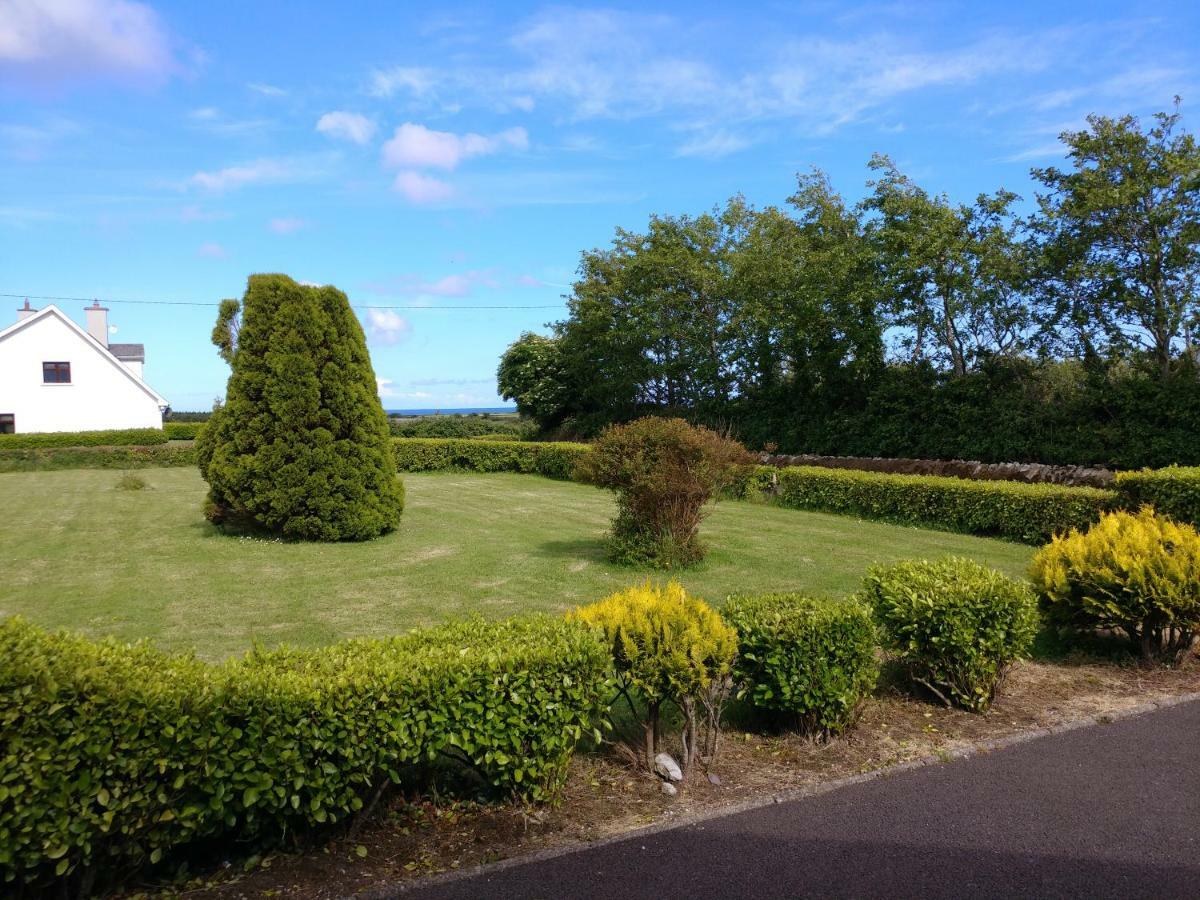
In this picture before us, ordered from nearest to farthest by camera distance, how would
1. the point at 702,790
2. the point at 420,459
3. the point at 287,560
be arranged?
the point at 702,790 → the point at 287,560 → the point at 420,459

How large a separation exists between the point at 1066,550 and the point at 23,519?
53.2ft

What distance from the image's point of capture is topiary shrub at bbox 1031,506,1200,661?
5.67 metres

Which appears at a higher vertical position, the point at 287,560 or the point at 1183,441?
the point at 1183,441

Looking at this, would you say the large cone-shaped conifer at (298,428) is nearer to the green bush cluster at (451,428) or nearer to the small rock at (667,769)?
the small rock at (667,769)

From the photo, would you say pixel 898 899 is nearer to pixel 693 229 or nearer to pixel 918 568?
pixel 918 568

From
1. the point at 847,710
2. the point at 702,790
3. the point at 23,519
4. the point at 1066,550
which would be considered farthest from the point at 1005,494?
the point at 23,519

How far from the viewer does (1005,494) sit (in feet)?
40.2

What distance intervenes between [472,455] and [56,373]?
23222mm

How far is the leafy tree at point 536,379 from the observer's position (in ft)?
117

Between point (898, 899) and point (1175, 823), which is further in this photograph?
point (1175, 823)

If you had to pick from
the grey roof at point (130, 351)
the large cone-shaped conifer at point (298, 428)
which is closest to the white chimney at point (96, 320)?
the grey roof at point (130, 351)

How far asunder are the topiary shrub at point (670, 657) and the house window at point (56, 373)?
40.9 m

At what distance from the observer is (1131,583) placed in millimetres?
5754

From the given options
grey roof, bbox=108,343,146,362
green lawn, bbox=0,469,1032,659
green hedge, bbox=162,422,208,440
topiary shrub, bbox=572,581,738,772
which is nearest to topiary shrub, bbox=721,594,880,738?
topiary shrub, bbox=572,581,738,772
